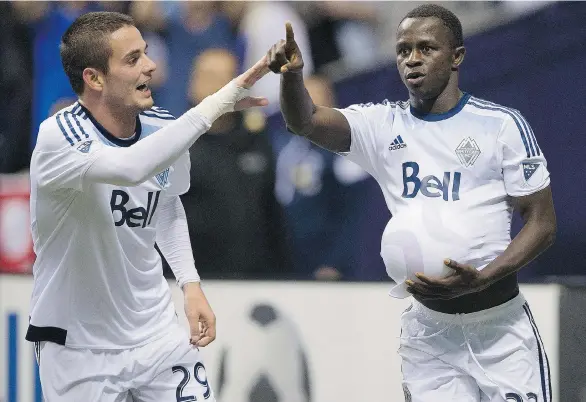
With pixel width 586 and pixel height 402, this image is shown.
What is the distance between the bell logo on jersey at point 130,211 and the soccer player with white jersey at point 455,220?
0.53 metres

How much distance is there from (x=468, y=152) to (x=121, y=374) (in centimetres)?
132

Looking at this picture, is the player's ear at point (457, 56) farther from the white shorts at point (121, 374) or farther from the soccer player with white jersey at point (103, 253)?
the white shorts at point (121, 374)

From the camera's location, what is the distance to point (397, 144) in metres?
3.55

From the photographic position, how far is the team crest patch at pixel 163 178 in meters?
3.47

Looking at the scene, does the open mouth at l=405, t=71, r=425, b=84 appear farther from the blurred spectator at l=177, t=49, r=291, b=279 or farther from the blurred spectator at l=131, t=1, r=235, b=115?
the blurred spectator at l=131, t=1, r=235, b=115

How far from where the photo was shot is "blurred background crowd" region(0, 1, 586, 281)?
16.4 ft

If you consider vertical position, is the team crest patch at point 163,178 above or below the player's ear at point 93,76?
below

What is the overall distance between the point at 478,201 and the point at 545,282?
4.51 ft

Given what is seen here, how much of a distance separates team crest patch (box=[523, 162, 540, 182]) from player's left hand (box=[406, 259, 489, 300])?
357 mm

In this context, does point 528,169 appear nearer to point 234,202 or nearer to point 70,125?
point 70,125

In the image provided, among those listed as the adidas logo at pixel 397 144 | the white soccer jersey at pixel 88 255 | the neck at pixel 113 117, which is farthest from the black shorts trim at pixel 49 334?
the adidas logo at pixel 397 144

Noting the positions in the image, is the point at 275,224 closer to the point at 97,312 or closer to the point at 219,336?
the point at 219,336

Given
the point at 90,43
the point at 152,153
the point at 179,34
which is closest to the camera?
the point at 152,153

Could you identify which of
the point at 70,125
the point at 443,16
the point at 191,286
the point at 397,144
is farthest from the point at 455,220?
the point at 70,125
